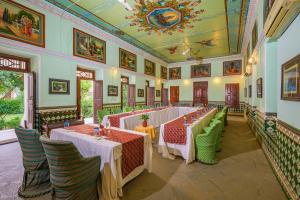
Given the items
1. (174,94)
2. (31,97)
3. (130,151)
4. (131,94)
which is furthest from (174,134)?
(174,94)

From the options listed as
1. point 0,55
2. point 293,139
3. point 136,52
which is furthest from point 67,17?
point 293,139

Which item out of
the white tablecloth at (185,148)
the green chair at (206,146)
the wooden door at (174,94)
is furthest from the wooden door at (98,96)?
the wooden door at (174,94)

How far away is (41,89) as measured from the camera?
527cm

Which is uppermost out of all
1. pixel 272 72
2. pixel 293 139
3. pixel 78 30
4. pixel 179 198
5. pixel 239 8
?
pixel 239 8

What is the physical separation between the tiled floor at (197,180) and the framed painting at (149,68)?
345 inches

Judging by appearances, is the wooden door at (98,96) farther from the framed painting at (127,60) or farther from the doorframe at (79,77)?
the framed painting at (127,60)

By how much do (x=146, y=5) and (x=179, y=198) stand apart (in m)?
6.16

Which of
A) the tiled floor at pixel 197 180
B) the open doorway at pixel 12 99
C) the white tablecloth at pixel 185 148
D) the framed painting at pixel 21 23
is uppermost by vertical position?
the framed painting at pixel 21 23

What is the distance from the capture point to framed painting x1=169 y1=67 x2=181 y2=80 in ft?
49.4

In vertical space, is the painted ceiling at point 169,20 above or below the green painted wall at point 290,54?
above

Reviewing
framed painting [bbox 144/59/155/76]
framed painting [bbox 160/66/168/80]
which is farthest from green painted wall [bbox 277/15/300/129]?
framed painting [bbox 160/66/168/80]

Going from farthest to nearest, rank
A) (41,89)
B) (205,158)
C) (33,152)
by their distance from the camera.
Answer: (41,89), (205,158), (33,152)

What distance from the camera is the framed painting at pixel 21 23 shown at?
14.3ft

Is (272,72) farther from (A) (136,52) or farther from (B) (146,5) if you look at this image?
(A) (136,52)
